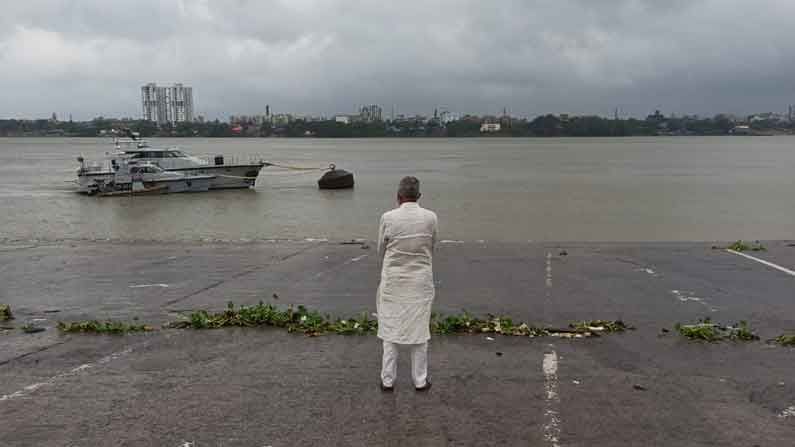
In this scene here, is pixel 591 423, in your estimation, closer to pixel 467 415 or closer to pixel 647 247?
pixel 467 415

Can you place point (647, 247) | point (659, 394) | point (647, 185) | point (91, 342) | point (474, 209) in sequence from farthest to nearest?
point (647, 185)
point (474, 209)
point (647, 247)
point (91, 342)
point (659, 394)

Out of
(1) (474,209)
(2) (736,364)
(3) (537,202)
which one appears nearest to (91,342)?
(2) (736,364)

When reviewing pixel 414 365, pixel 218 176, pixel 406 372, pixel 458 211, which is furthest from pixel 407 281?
pixel 218 176

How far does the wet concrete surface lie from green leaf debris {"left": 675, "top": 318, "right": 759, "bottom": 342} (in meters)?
0.19

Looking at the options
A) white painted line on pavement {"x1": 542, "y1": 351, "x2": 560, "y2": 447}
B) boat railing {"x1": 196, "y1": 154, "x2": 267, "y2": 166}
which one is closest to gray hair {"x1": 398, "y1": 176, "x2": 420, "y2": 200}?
white painted line on pavement {"x1": 542, "y1": 351, "x2": 560, "y2": 447}

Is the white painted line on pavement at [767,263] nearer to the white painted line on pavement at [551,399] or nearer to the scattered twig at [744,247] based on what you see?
the scattered twig at [744,247]

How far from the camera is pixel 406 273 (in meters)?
5.63

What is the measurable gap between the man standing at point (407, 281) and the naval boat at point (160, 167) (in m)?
42.8

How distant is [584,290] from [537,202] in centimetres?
2877

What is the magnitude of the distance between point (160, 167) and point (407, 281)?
44.4 m

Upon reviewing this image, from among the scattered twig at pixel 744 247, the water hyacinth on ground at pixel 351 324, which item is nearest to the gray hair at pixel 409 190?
the water hyacinth on ground at pixel 351 324

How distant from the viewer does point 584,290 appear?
10.1 meters

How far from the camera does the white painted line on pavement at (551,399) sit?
191 inches

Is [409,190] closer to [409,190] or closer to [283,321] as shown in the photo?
[409,190]
